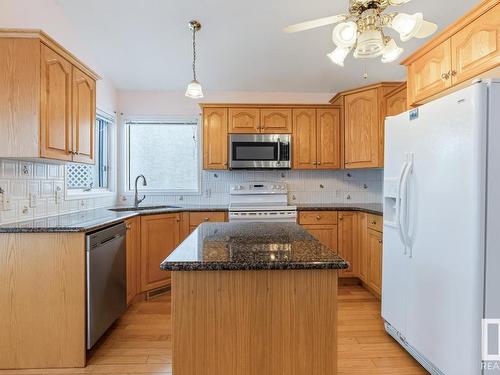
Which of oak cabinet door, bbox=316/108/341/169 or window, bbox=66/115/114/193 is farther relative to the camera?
oak cabinet door, bbox=316/108/341/169

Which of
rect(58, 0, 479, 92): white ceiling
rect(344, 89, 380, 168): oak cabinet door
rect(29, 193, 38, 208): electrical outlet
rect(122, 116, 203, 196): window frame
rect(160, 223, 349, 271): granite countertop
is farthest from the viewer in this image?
rect(122, 116, 203, 196): window frame

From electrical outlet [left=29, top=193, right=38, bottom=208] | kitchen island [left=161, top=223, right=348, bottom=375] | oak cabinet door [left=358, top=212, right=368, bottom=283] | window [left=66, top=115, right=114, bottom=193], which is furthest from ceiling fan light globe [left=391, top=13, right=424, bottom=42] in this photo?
window [left=66, top=115, right=114, bottom=193]

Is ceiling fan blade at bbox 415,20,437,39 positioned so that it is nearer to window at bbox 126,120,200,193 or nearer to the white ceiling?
the white ceiling

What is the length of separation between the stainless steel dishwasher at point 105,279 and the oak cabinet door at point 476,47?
265 centimetres

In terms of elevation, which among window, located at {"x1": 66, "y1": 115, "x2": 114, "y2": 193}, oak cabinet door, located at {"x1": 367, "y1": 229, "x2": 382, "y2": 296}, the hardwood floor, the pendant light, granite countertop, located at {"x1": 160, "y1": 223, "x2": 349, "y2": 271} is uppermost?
the pendant light

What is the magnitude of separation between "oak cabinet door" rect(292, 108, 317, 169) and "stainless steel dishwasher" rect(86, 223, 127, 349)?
2.25 meters

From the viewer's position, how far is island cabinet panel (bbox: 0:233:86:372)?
1825 millimetres

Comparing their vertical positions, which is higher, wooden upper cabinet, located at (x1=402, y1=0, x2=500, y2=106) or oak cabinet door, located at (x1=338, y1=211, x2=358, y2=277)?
wooden upper cabinet, located at (x1=402, y1=0, x2=500, y2=106)

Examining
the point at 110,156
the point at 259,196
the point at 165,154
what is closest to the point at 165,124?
the point at 165,154

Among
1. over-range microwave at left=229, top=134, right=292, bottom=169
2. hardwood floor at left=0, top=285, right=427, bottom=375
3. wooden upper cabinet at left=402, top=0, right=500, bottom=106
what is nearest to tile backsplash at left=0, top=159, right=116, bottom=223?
hardwood floor at left=0, top=285, right=427, bottom=375

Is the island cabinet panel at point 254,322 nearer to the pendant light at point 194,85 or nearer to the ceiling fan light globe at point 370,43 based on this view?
the ceiling fan light globe at point 370,43

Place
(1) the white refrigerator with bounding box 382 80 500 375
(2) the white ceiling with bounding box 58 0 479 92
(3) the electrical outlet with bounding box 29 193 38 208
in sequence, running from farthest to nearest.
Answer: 1. (2) the white ceiling with bounding box 58 0 479 92
2. (3) the electrical outlet with bounding box 29 193 38 208
3. (1) the white refrigerator with bounding box 382 80 500 375

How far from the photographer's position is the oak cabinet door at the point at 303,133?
3691 mm

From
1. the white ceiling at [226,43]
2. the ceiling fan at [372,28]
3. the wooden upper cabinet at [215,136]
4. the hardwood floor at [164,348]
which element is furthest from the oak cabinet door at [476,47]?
the wooden upper cabinet at [215,136]
